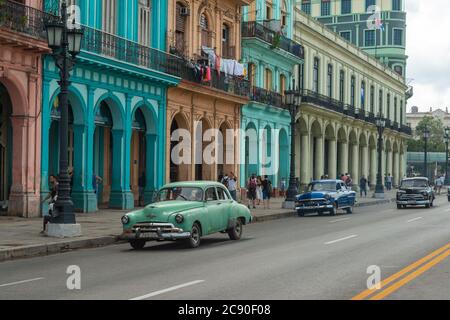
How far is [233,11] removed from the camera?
43.2m

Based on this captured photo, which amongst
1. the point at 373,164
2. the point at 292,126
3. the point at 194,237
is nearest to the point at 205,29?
the point at 292,126

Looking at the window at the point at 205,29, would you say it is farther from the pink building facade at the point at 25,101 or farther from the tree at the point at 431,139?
the tree at the point at 431,139

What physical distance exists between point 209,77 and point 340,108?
25.7m

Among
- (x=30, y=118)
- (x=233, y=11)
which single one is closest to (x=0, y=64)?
(x=30, y=118)

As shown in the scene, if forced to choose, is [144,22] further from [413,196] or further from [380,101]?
[380,101]

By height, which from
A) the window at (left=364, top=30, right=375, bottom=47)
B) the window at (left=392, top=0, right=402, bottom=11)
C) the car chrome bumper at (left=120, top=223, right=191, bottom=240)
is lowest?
the car chrome bumper at (left=120, top=223, right=191, bottom=240)

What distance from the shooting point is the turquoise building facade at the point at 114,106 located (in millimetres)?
29281

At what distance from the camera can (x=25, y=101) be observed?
86.5ft

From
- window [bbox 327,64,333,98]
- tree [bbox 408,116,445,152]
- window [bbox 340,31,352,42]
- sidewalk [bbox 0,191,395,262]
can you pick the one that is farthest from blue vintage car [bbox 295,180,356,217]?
tree [bbox 408,116,445,152]

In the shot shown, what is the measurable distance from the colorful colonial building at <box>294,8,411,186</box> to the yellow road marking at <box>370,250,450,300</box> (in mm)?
38319

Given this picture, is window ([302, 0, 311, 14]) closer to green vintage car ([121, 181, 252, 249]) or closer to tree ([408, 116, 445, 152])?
tree ([408, 116, 445, 152])

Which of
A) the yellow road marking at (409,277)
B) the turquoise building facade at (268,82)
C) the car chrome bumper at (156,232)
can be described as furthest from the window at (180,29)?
the yellow road marking at (409,277)

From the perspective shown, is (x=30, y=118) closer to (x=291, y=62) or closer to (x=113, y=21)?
(x=113, y=21)

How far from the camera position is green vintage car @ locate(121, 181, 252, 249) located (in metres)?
18.3
